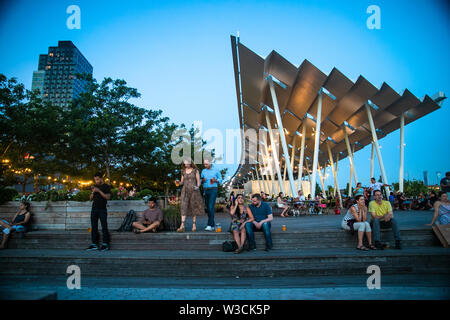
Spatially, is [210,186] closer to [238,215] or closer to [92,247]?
[238,215]

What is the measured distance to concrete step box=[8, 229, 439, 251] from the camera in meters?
5.50

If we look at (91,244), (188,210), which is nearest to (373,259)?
(188,210)

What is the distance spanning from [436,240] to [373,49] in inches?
182

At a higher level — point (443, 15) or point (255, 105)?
point (255, 105)

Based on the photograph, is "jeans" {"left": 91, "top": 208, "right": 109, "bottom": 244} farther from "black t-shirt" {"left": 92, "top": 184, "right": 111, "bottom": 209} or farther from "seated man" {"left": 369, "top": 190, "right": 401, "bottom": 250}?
"seated man" {"left": 369, "top": 190, "right": 401, "bottom": 250}

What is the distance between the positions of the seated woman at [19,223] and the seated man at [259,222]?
220 inches

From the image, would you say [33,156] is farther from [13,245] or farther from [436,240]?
[436,240]

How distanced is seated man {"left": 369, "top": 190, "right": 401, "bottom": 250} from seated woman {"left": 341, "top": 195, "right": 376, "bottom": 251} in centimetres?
16

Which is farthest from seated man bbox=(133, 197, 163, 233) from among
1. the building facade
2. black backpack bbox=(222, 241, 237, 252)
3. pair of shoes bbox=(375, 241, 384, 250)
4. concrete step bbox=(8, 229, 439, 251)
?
the building facade

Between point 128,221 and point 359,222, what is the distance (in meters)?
5.42

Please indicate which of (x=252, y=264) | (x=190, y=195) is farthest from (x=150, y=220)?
(x=252, y=264)

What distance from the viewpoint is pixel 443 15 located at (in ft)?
13.7

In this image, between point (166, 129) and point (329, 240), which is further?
point (166, 129)

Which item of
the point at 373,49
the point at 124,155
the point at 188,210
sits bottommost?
the point at 188,210
